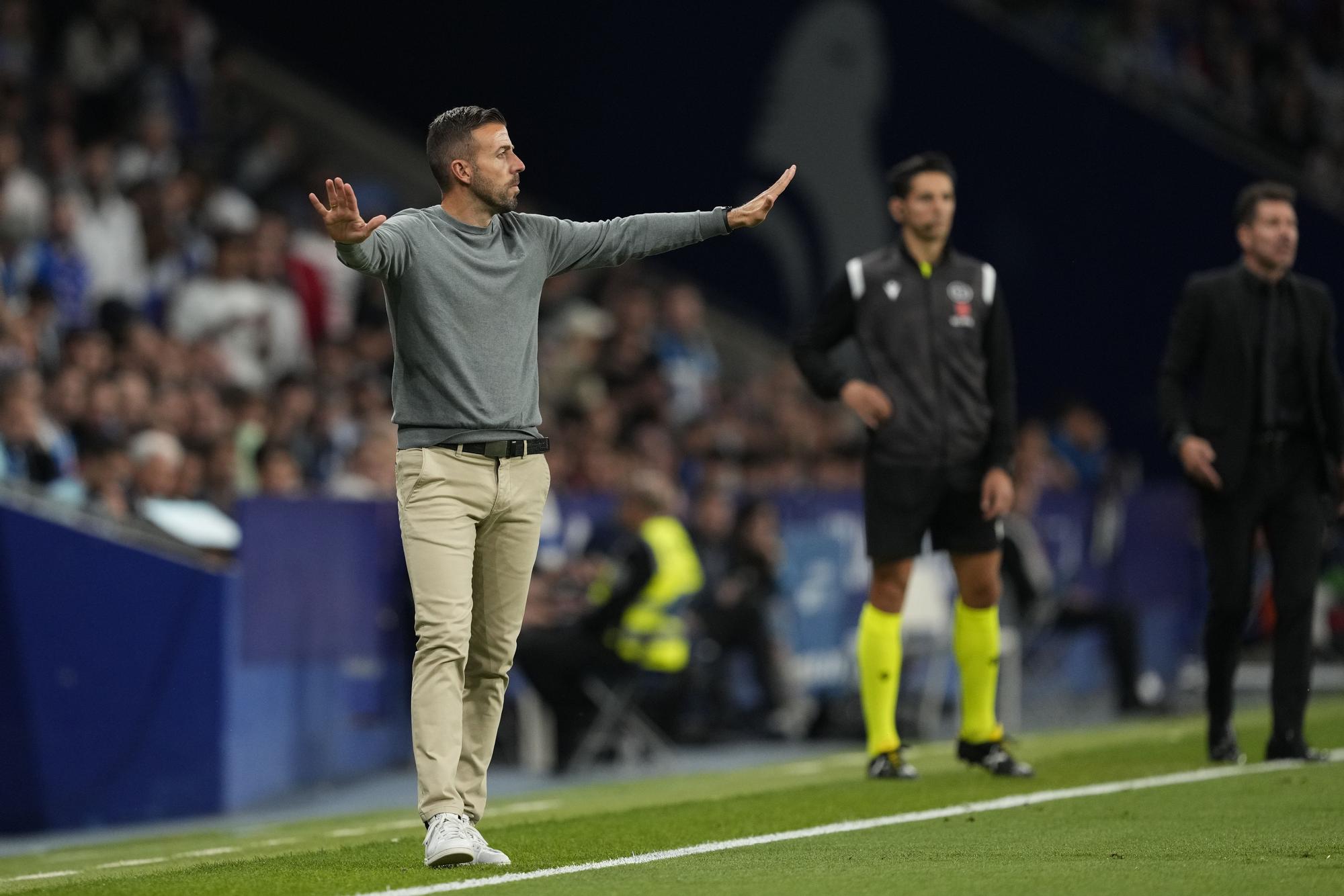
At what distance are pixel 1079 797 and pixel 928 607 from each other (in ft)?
19.8

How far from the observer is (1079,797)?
296 inches

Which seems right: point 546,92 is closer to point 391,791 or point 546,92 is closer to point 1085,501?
point 1085,501

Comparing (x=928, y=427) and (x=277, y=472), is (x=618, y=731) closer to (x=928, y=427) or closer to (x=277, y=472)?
(x=277, y=472)

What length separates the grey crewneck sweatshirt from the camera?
19.9 feet

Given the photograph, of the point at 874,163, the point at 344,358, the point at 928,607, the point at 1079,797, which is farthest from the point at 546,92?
the point at 1079,797

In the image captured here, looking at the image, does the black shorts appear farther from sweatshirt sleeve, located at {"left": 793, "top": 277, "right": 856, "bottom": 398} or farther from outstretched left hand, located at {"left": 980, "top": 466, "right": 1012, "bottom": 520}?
sweatshirt sleeve, located at {"left": 793, "top": 277, "right": 856, "bottom": 398}

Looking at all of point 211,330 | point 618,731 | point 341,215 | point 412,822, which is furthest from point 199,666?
point 341,215

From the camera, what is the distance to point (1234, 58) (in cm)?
2231

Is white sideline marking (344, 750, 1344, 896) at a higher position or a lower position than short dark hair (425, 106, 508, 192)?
lower

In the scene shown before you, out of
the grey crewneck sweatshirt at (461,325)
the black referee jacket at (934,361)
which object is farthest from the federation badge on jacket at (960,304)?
the grey crewneck sweatshirt at (461,325)

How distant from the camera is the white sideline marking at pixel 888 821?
5.62 meters

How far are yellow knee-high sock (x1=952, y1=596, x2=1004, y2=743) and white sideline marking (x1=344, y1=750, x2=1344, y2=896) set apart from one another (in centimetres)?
60

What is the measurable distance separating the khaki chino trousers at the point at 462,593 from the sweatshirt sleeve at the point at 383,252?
0.54m

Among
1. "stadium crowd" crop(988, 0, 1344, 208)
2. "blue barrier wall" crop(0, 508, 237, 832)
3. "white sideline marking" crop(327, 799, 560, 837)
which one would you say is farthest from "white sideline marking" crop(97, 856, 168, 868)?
"stadium crowd" crop(988, 0, 1344, 208)
